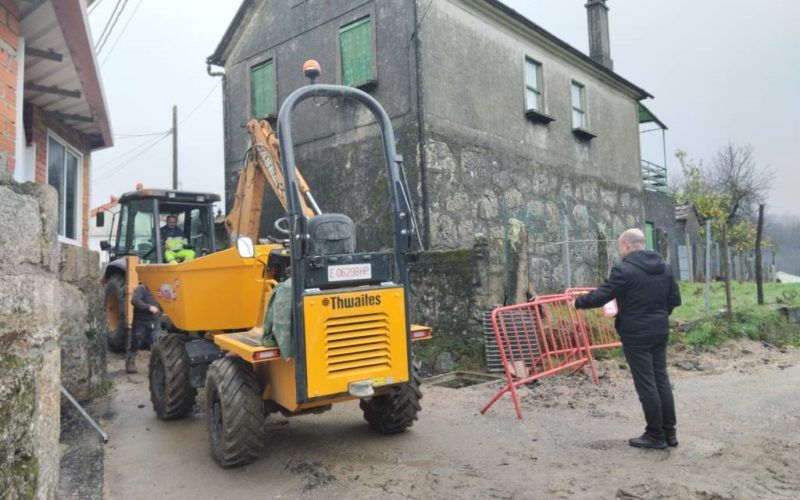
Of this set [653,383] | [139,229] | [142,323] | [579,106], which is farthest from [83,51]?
[579,106]

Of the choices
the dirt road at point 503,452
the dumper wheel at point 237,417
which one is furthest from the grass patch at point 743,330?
the dumper wheel at point 237,417

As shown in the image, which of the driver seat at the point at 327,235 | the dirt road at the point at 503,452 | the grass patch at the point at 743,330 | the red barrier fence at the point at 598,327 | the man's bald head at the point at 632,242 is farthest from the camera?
the grass patch at the point at 743,330

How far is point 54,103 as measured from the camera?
7.32 metres

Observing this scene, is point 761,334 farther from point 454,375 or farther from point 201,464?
point 201,464

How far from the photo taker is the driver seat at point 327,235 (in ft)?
16.1

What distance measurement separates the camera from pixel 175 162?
29.0 meters

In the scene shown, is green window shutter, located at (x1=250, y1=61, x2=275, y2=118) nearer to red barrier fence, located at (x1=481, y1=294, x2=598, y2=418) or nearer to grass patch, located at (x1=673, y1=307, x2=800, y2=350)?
red barrier fence, located at (x1=481, y1=294, x2=598, y2=418)

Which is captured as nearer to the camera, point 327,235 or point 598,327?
point 327,235

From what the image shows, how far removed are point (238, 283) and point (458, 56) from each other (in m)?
7.62

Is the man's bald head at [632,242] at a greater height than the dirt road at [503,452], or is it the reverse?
the man's bald head at [632,242]

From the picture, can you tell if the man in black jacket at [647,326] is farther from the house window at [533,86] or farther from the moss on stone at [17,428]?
the house window at [533,86]

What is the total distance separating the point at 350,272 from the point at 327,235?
0.36 meters

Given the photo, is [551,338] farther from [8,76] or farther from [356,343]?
[8,76]

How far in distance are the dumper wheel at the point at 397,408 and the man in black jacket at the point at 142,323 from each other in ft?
16.3
